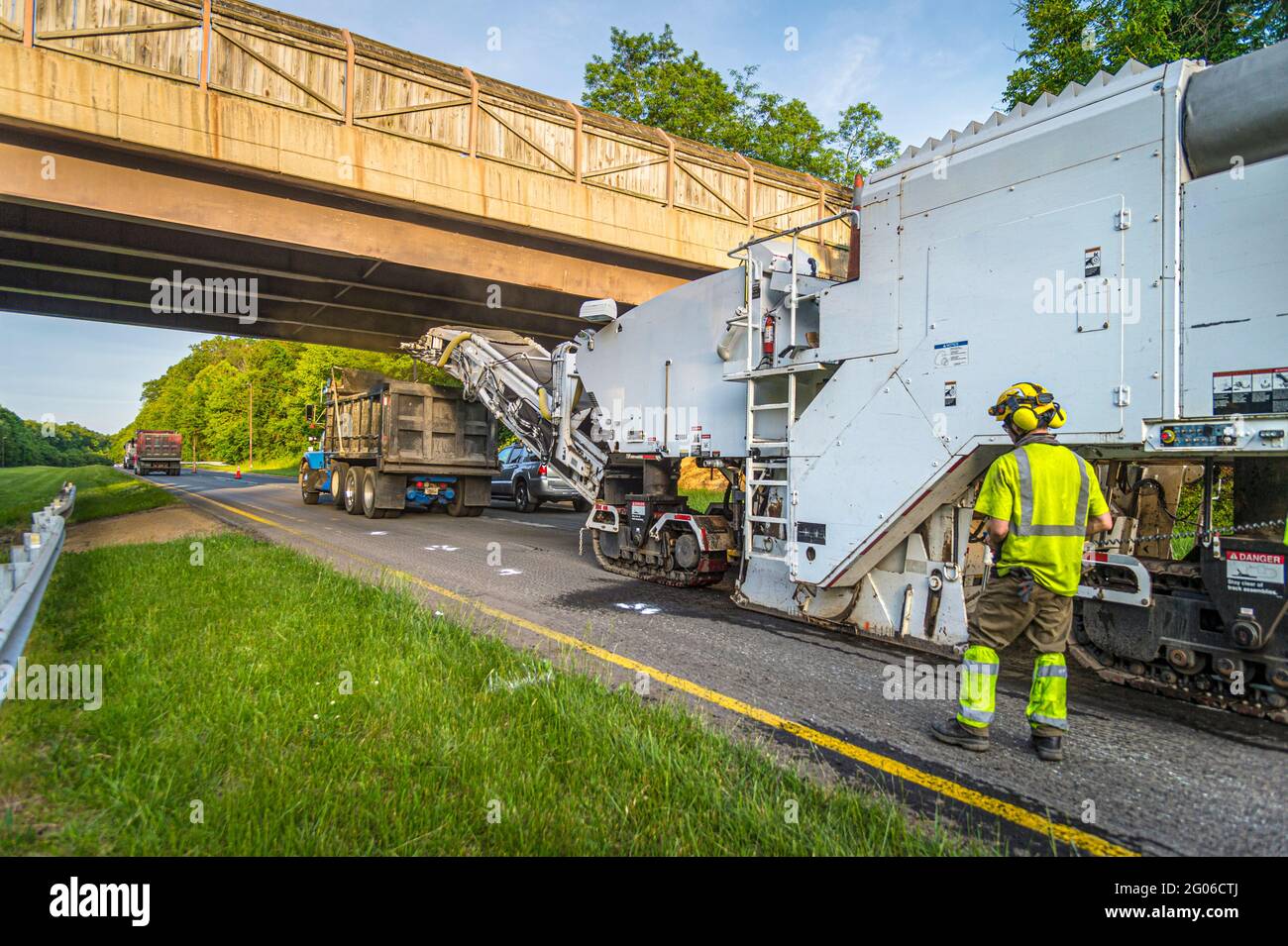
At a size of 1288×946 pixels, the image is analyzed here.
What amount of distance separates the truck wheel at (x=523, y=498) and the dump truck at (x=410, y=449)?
1.99m

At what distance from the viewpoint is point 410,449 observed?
15.0 meters

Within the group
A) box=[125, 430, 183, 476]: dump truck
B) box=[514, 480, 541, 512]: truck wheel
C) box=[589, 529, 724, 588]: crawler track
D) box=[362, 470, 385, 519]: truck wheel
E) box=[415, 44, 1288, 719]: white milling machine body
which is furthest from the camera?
box=[125, 430, 183, 476]: dump truck

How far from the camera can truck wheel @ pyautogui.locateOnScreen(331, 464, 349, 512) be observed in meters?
17.1

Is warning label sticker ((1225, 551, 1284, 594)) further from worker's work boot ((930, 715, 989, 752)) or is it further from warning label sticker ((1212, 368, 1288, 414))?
worker's work boot ((930, 715, 989, 752))

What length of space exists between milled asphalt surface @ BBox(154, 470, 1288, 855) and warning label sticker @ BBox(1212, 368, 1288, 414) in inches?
66.6

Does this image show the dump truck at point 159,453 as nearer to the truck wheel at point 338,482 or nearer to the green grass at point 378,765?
the truck wheel at point 338,482

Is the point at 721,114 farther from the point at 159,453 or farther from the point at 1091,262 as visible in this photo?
the point at 159,453

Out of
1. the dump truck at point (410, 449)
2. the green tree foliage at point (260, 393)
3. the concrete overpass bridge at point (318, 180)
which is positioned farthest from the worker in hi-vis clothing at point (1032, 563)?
the green tree foliage at point (260, 393)

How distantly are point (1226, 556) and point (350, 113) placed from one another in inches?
466

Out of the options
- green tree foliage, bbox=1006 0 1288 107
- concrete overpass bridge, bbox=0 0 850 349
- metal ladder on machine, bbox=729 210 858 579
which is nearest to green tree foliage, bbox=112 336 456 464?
concrete overpass bridge, bbox=0 0 850 349

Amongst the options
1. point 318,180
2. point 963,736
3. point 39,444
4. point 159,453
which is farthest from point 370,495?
point 39,444

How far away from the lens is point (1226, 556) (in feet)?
13.5

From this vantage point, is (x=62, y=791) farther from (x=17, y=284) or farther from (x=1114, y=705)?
(x=17, y=284)
